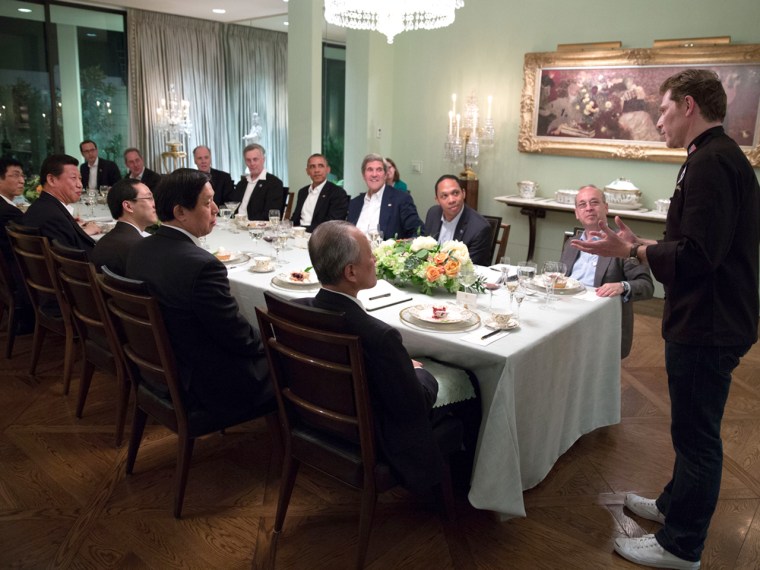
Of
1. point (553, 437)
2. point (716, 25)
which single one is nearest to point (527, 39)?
point (716, 25)

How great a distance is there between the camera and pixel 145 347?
7.39 ft

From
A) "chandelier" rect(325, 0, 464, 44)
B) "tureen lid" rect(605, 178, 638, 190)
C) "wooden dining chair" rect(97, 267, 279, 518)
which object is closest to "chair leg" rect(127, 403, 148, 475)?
"wooden dining chair" rect(97, 267, 279, 518)

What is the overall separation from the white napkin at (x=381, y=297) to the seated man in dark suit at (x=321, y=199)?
7.86 feet

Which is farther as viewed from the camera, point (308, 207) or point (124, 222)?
point (308, 207)

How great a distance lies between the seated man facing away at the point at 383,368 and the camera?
5.90ft

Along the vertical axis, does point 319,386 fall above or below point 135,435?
above

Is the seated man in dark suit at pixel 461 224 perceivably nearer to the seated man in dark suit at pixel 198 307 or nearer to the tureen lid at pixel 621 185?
the seated man in dark suit at pixel 198 307

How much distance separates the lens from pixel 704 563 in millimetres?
2135

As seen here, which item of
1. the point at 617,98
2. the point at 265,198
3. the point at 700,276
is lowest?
the point at 265,198

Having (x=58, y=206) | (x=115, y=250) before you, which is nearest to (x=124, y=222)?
(x=115, y=250)

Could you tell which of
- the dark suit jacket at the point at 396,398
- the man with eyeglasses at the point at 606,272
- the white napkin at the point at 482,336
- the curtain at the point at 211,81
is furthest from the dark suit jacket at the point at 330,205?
the curtain at the point at 211,81

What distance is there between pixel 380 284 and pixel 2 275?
7.93ft

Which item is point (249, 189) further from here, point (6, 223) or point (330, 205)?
point (6, 223)

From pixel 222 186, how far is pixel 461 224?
10.4 ft
